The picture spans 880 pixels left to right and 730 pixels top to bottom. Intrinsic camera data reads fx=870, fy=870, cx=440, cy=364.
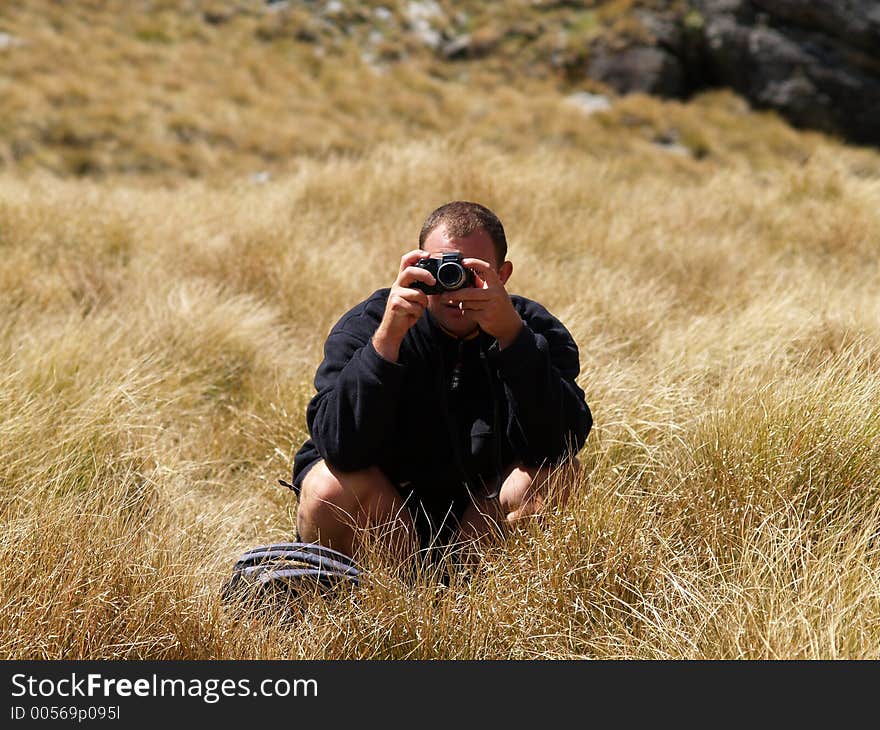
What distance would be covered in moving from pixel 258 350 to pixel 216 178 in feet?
24.5

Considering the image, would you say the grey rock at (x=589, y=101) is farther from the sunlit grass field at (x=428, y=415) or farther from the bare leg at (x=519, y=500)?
the bare leg at (x=519, y=500)

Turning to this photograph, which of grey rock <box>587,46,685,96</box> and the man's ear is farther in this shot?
grey rock <box>587,46,685,96</box>

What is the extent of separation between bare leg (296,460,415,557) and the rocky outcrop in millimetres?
14433

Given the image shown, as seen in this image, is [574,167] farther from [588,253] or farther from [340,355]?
[340,355]

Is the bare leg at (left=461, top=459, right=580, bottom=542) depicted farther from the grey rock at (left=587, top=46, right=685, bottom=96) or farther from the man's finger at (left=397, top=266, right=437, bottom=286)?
the grey rock at (left=587, top=46, right=685, bottom=96)

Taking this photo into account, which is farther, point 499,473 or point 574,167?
point 574,167

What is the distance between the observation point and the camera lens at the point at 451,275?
8.08 feet

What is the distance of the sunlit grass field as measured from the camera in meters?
2.22

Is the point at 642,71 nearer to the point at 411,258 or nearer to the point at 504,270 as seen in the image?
the point at 504,270

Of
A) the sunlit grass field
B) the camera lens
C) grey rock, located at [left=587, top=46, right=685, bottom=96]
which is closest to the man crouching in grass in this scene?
the camera lens

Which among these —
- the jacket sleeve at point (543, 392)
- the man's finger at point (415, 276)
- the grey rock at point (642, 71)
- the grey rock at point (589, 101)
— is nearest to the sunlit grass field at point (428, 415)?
the jacket sleeve at point (543, 392)

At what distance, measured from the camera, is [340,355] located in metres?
2.77

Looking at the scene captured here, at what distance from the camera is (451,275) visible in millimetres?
2475

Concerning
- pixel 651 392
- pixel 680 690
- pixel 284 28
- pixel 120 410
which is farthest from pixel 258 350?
pixel 284 28
